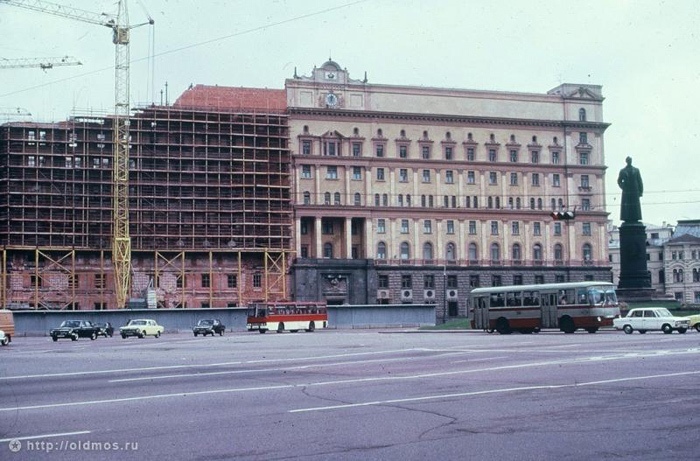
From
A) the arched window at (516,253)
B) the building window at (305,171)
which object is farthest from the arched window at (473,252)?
the building window at (305,171)

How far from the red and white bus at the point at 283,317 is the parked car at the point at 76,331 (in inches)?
549

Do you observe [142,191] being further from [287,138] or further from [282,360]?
[282,360]

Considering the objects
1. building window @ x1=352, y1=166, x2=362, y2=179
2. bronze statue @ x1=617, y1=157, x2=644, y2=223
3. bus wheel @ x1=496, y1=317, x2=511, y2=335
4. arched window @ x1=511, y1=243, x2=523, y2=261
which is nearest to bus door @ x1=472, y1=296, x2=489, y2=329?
bus wheel @ x1=496, y1=317, x2=511, y2=335

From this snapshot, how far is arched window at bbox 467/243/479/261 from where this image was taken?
10075 centimetres

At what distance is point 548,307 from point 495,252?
176 ft

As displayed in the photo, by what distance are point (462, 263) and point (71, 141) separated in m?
43.2

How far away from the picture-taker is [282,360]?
27125 millimetres

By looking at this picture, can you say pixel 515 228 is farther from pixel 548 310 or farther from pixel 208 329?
pixel 548 310

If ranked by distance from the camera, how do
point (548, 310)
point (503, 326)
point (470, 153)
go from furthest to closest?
1. point (470, 153)
2. point (503, 326)
3. point (548, 310)

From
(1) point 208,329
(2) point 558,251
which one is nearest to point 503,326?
(1) point 208,329

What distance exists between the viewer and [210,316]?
78.1 meters

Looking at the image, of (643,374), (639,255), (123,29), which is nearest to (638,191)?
(639,255)

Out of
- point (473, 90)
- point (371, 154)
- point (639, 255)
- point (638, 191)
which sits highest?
point (473, 90)

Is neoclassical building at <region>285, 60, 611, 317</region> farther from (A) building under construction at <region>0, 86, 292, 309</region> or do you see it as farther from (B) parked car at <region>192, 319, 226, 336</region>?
(B) parked car at <region>192, 319, 226, 336</region>
